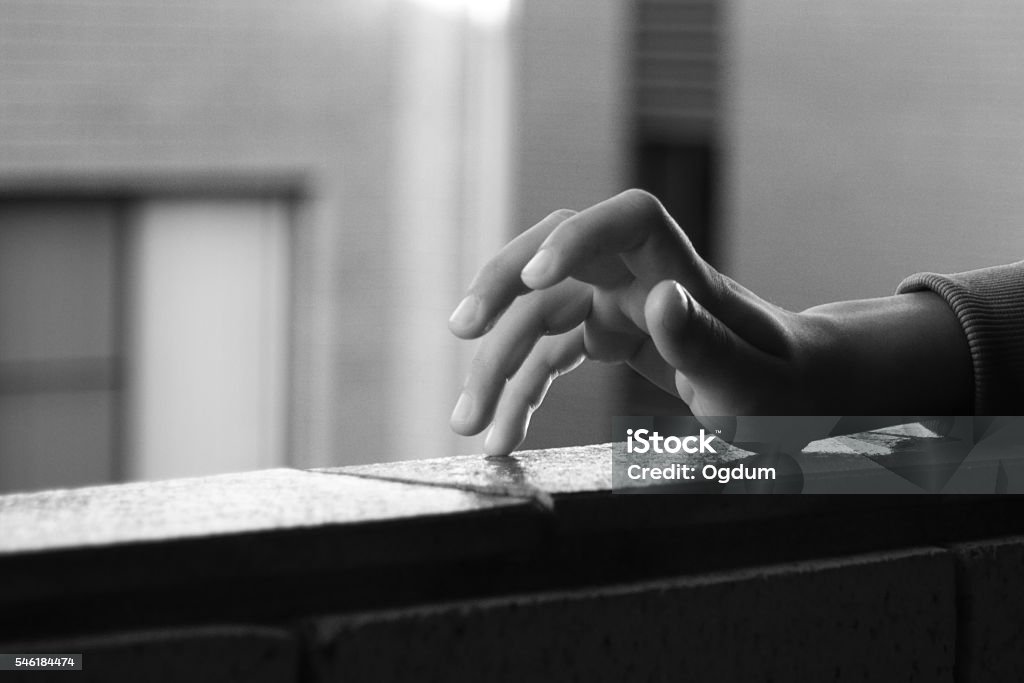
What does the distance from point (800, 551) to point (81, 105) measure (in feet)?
14.9

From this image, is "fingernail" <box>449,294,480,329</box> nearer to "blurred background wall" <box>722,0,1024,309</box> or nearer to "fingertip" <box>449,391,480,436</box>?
"fingertip" <box>449,391,480,436</box>

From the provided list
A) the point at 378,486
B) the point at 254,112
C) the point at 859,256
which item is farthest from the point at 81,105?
the point at 378,486

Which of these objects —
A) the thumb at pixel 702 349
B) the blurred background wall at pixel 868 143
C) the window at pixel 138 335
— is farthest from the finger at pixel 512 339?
the window at pixel 138 335

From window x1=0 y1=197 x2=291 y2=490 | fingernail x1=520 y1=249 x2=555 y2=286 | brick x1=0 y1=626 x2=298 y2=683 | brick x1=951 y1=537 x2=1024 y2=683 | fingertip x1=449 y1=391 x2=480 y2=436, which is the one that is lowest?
window x1=0 y1=197 x2=291 y2=490

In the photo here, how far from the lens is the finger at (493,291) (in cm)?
90

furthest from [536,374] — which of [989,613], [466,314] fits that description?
[989,613]

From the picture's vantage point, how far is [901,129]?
5344 mm

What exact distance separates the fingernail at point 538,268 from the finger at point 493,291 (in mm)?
65

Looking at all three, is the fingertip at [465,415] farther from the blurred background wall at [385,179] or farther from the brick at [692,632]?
the blurred background wall at [385,179]

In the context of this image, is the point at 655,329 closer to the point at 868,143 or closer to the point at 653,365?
the point at 653,365

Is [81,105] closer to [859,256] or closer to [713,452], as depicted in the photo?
[859,256]

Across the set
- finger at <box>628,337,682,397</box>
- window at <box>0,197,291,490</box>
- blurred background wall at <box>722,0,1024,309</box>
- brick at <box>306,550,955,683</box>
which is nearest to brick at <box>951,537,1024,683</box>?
brick at <box>306,550,955,683</box>

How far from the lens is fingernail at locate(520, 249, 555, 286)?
33.0 inches

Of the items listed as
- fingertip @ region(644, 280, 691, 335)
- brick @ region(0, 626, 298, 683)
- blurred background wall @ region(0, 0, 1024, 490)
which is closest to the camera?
brick @ region(0, 626, 298, 683)
